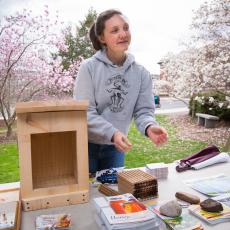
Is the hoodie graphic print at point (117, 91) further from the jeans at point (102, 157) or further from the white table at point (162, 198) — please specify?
the white table at point (162, 198)

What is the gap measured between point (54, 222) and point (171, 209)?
0.33 meters

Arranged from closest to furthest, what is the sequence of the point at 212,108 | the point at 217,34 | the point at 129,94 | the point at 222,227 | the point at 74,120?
1. the point at 222,227
2. the point at 74,120
3. the point at 129,94
4. the point at 217,34
5. the point at 212,108

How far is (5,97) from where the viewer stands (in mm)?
2785

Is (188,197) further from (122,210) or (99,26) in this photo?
(99,26)

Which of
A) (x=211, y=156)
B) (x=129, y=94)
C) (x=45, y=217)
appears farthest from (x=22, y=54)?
(x=45, y=217)

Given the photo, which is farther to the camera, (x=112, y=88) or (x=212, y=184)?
(x=112, y=88)

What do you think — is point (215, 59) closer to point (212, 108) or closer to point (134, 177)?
point (212, 108)

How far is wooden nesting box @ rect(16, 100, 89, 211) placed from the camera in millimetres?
963

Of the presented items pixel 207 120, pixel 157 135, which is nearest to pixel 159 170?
pixel 157 135

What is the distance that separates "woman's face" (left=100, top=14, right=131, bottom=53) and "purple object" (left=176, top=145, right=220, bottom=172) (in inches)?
21.5

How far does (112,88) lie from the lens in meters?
1.30

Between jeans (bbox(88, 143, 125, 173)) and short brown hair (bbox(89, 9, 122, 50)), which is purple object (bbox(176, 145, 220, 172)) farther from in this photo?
short brown hair (bbox(89, 9, 122, 50))

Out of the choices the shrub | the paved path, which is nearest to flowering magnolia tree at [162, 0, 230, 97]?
the shrub

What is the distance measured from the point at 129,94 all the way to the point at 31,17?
1.84m
